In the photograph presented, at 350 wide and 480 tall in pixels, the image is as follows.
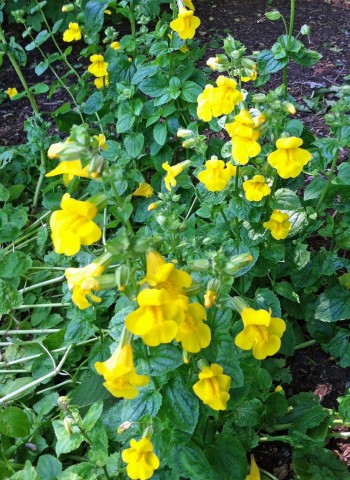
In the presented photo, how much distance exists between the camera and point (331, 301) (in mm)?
2324

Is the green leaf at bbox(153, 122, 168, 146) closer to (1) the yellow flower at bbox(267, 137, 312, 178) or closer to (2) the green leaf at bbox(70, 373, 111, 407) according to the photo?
(1) the yellow flower at bbox(267, 137, 312, 178)

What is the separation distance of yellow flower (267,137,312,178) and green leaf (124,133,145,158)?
44.4 inches

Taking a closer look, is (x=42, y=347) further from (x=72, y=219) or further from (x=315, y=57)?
(x=315, y=57)

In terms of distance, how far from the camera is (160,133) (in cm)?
285

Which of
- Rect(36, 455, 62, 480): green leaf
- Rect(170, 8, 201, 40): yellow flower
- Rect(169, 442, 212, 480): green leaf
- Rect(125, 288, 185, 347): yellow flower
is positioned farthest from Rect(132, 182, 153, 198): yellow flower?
Rect(125, 288, 185, 347): yellow flower

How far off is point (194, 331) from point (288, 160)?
78 cm

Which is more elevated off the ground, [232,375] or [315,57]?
[315,57]

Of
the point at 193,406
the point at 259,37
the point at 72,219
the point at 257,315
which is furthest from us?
the point at 259,37

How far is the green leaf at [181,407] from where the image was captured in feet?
5.24

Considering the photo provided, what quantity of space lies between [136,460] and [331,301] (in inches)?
44.9

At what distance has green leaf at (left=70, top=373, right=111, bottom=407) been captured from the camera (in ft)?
7.43

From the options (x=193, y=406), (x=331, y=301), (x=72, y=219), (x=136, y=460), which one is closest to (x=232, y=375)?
(x=193, y=406)

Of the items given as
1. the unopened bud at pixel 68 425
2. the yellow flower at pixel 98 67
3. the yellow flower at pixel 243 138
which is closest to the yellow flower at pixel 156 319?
the unopened bud at pixel 68 425

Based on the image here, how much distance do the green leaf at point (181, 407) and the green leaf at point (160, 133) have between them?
1524 millimetres
